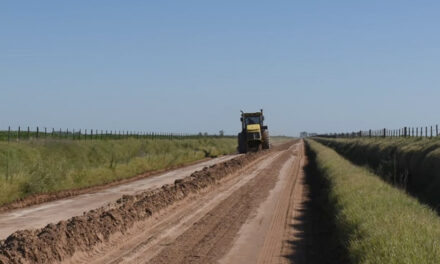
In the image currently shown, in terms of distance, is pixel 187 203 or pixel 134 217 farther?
pixel 187 203

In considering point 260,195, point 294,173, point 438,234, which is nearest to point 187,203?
point 260,195

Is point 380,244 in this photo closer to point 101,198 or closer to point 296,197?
point 296,197

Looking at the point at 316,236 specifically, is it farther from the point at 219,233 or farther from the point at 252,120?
the point at 252,120

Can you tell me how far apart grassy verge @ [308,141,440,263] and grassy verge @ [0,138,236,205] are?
37.5 feet

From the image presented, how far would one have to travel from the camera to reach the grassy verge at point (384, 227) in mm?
8203

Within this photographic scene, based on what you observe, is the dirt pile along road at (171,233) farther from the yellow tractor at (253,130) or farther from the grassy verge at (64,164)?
the yellow tractor at (253,130)

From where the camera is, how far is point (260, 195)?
68.0 feet

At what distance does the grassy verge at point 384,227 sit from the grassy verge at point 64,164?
37.5 feet

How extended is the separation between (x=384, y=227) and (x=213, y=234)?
4.10 metres

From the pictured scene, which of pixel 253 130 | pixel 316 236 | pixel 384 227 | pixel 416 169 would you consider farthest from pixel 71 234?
pixel 253 130

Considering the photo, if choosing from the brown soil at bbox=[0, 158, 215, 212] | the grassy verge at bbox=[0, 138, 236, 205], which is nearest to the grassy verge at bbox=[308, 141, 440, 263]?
the brown soil at bbox=[0, 158, 215, 212]

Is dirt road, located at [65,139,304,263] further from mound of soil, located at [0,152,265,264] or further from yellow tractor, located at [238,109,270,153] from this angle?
yellow tractor, located at [238,109,270,153]

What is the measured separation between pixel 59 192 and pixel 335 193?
10849mm

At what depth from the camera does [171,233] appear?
12922mm
